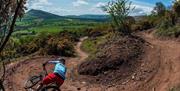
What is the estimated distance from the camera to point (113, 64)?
27688 millimetres

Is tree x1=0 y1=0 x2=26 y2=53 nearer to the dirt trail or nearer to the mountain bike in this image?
the mountain bike

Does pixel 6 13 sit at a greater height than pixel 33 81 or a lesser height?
greater

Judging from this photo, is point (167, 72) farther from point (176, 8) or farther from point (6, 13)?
point (176, 8)

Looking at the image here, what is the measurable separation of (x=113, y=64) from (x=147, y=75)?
292 cm

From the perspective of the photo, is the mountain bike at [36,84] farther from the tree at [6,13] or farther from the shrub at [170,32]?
the shrub at [170,32]

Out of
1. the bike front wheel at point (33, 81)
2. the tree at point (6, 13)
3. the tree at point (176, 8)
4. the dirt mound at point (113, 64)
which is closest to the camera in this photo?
the tree at point (6, 13)

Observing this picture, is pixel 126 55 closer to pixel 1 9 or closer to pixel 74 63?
pixel 74 63

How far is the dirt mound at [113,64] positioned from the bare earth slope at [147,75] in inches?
30.7

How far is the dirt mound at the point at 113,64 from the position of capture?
26250mm

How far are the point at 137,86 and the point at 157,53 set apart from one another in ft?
24.8

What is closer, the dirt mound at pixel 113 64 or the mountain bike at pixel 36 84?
the mountain bike at pixel 36 84

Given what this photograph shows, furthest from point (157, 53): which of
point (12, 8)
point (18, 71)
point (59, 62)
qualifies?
point (12, 8)

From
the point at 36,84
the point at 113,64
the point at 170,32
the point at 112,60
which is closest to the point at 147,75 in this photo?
the point at 113,64

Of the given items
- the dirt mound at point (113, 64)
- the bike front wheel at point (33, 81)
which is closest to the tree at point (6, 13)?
the bike front wheel at point (33, 81)
